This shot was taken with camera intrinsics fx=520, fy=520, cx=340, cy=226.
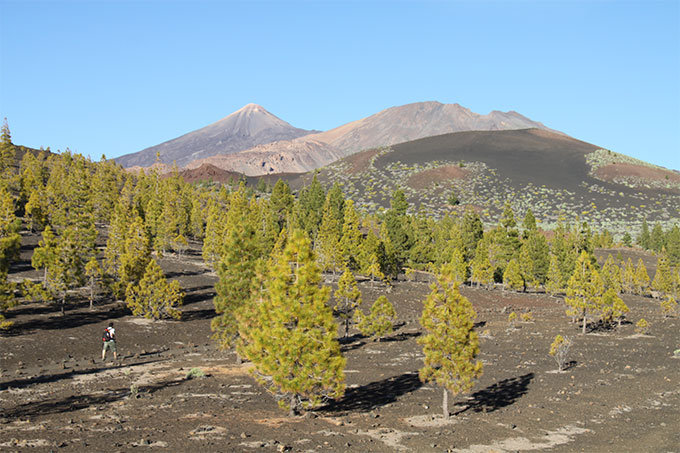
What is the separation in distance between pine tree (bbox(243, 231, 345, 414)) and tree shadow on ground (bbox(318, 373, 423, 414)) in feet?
8.58

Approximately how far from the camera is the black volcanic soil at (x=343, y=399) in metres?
17.6

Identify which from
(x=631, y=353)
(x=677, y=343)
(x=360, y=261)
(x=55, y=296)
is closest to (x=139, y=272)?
(x=55, y=296)

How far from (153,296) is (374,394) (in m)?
28.2

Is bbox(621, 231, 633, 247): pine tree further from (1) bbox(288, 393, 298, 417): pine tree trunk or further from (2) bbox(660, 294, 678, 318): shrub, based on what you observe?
(1) bbox(288, 393, 298, 417): pine tree trunk

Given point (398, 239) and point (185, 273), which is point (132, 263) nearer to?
point (185, 273)

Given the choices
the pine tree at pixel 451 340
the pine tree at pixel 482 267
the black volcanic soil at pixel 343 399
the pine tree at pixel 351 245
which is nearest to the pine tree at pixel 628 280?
the pine tree at pixel 482 267

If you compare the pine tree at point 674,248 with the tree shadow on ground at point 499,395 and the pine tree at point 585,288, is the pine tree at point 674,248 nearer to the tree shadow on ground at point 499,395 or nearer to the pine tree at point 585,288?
the pine tree at point 585,288

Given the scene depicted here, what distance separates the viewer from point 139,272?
50.1 m

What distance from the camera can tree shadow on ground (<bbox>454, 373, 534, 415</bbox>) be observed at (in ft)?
75.8

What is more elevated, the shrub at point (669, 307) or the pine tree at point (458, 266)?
the pine tree at point (458, 266)

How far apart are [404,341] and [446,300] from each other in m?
22.1

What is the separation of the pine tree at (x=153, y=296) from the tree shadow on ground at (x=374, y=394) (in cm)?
2512

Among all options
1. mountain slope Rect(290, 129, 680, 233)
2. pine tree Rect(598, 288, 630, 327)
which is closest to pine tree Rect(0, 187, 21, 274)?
pine tree Rect(598, 288, 630, 327)

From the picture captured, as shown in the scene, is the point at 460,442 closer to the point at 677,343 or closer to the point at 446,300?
the point at 446,300
